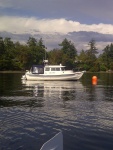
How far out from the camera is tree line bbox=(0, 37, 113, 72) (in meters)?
127

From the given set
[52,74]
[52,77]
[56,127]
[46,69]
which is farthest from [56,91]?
[46,69]

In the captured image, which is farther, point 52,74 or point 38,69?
point 38,69

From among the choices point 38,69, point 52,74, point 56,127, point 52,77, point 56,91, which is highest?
point 38,69

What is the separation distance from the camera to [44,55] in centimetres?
13838

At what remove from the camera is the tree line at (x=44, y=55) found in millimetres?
126812

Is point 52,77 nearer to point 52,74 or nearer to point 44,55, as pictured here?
point 52,74

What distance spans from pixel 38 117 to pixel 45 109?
333cm

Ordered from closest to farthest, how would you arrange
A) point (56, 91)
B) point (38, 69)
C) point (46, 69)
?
point (56, 91) < point (46, 69) < point (38, 69)

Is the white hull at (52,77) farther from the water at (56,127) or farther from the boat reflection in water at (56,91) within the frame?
the water at (56,127)

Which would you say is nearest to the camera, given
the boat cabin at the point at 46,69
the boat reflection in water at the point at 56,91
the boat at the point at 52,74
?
the boat reflection in water at the point at 56,91

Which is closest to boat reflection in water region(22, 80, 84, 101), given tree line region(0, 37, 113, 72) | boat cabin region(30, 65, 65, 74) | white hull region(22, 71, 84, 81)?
white hull region(22, 71, 84, 81)

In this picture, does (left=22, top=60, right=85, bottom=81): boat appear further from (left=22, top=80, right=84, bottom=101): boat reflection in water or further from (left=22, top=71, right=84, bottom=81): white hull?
(left=22, top=80, right=84, bottom=101): boat reflection in water

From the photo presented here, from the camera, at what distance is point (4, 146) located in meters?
12.4

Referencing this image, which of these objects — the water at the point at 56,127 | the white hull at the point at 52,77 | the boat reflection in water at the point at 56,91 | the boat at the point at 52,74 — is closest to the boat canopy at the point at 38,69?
the boat at the point at 52,74
